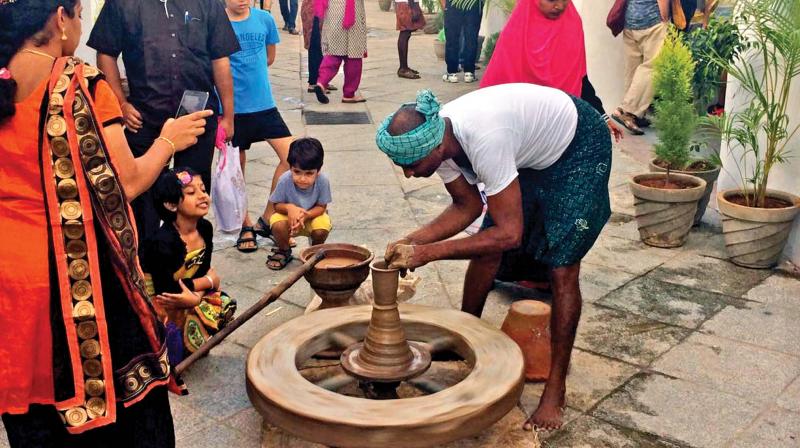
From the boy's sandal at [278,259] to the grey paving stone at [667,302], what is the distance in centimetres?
189

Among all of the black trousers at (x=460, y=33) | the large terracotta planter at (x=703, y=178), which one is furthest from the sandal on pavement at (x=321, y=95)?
the large terracotta planter at (x=703, y=178)

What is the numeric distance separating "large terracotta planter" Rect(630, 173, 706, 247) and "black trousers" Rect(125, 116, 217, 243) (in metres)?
2.73

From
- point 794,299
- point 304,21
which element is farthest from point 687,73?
point 304,21

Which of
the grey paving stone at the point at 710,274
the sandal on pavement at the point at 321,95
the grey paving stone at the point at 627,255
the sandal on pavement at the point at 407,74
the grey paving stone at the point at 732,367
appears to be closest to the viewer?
the grey paving stone at the point at 732,367

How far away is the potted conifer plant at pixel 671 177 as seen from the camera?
5832mm

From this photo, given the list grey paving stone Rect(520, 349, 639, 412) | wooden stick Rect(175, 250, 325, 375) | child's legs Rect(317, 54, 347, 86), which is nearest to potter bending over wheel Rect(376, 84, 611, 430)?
grey paving stone Rect(520, 349, 639, 412)

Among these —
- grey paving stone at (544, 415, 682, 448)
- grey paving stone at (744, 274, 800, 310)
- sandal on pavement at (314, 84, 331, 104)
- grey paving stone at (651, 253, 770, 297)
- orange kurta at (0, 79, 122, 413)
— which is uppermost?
orange kurta at (0, 79, 122, 413)

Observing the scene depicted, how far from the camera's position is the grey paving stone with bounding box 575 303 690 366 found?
4.41m

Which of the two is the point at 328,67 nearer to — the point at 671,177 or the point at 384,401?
the point at 671,177

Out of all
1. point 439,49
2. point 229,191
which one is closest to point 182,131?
point 229,191

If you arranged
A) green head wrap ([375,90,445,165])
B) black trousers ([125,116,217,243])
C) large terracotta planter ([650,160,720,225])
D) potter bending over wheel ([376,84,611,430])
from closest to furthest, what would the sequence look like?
Answer: green head wrap ([375,90,445,165]), potter bending over wheel ([376,84,611,430]), black trousers ([125,116,217,243]), large terracotta planter ([650,160,720,225])

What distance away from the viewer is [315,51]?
35.9 ft

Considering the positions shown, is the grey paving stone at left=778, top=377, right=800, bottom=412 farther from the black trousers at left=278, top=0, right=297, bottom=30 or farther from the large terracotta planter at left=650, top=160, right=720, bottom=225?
the black trousers at left=278, top=0, right=297, bottom=30

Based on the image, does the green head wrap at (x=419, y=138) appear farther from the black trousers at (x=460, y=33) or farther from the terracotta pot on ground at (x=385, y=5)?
the terracotta pot on ground at (x=385, y=5)
